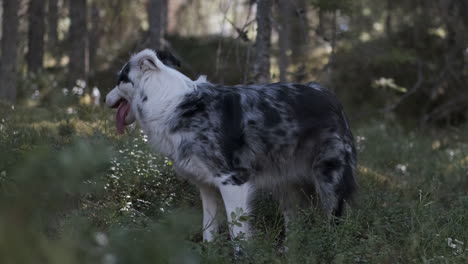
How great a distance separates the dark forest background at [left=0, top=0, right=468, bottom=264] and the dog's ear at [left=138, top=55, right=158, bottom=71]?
2.70 feet

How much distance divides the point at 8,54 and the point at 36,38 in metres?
4.20

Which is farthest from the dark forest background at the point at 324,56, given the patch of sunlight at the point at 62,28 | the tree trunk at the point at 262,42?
the tree trunk at the point at 262,42

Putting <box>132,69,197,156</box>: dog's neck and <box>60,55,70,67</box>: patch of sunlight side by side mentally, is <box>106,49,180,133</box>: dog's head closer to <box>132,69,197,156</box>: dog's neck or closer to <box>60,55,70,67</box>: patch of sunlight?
<box>132,69,197,156</box>: dog's neck

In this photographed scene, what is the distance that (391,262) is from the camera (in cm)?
502

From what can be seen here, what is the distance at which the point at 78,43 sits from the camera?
14.1 m

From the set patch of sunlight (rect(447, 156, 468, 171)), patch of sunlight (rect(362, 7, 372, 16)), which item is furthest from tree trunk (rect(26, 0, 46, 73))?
patch of sunlight (rect(362, 7, 372, 16))

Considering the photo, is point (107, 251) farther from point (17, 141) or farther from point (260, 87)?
point (17, 141)

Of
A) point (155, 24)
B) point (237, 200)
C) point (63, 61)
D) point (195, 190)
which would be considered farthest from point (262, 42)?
point (63, 61)

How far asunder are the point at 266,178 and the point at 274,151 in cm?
26

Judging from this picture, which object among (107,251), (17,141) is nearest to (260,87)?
(17,141)

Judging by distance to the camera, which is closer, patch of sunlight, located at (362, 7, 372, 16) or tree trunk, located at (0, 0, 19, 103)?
tree trunk, located at (0, 0, 19, 103)

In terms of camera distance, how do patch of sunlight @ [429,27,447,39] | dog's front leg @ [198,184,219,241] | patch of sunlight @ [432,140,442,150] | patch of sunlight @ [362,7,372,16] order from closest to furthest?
dog's front leg @ [198,184,219,241] → patch of sunlight @ [432,140,442,150] → patch of sunlight @ [429,27,447,39] → patch of sunlight @ [362,7,372,16]

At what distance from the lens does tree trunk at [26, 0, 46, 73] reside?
15195 millimetres

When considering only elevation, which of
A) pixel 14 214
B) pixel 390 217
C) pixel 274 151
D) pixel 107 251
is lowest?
pixel 390 217
